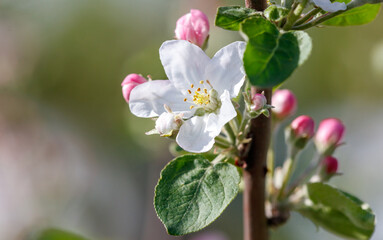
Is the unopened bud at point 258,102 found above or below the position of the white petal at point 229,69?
below

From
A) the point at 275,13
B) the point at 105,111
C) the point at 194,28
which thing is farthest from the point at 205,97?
the point at 105,111

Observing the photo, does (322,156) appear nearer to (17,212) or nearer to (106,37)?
(17,212)

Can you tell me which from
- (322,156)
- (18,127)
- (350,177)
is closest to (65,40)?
(18,127)

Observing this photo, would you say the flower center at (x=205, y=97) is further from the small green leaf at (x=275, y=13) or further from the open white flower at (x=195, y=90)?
the small green leaf at (x=275, y=13)

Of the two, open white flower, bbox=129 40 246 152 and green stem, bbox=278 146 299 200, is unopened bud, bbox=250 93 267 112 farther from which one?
green stem, bbox=278 146 299 200

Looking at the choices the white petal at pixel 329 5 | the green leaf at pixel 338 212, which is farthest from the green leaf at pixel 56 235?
the white petal at pixel 329 5

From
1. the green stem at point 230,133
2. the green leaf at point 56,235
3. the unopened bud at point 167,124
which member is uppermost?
the unopened bud at point 167,124

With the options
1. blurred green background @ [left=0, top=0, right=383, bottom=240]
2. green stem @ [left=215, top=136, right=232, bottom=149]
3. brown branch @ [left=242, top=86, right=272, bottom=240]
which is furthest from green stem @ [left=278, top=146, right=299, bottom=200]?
blurred green background @ [left=0, top=0, right=383, bottom=240]

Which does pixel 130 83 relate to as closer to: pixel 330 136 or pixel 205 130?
pixel 205 130
